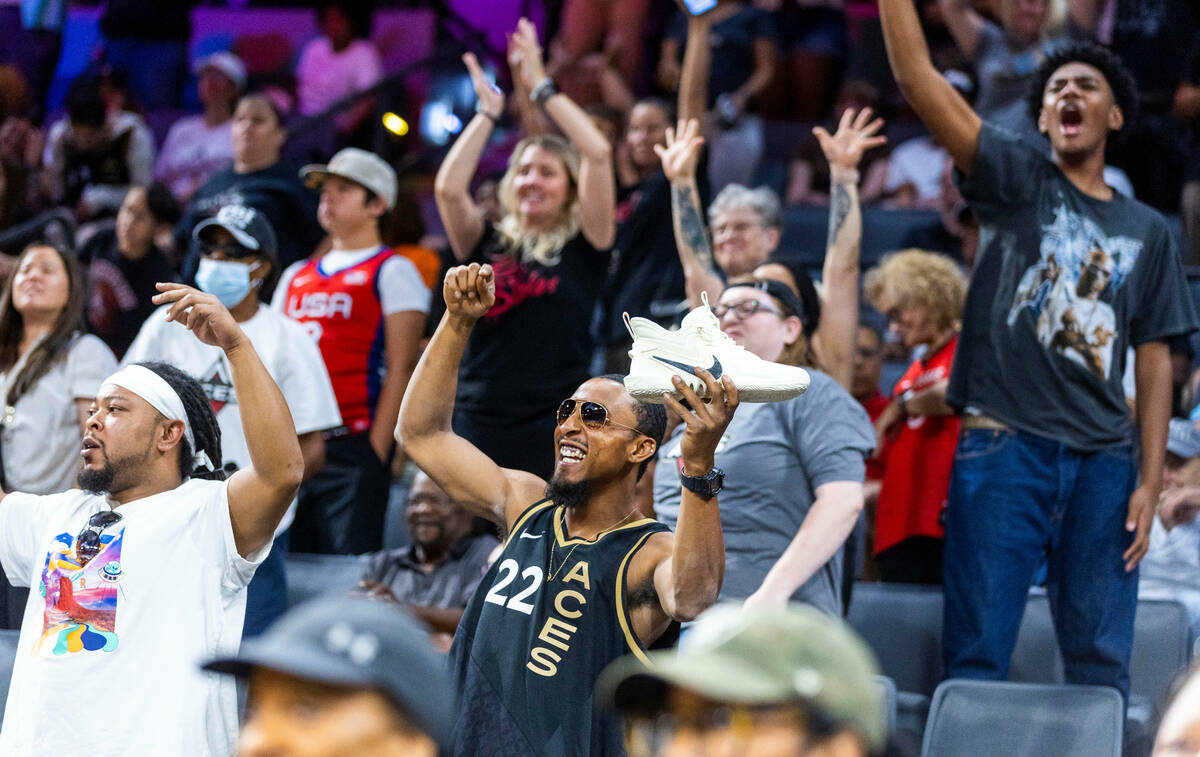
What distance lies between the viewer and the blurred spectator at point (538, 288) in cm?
470

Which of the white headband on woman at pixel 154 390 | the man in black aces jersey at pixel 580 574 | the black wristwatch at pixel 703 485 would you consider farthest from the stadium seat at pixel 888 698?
the white headband on woman at pixel 154 390

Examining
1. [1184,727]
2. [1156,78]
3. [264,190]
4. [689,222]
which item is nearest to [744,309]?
[689,222]

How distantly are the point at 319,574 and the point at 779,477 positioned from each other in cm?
176

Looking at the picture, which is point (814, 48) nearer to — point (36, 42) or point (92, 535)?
point (36, 42)

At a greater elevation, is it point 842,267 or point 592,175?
point 592,175

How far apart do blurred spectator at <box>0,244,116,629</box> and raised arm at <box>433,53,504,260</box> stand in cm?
121

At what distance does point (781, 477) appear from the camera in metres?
3.67

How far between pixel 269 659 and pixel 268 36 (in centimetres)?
888

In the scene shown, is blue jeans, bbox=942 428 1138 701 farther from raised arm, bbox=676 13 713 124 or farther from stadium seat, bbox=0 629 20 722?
stadium seat, bbox=0 629 20 722

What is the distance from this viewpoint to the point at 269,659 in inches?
64.3

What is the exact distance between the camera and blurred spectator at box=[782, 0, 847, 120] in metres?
8.59

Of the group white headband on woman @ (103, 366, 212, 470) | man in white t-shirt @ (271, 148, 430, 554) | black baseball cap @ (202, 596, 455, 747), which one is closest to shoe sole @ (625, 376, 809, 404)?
white headband on woman @ (103, 366, 212, 470)

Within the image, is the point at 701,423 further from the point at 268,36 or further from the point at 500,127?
the point at 268,36

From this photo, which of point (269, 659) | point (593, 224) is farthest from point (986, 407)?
point (269, 659)
